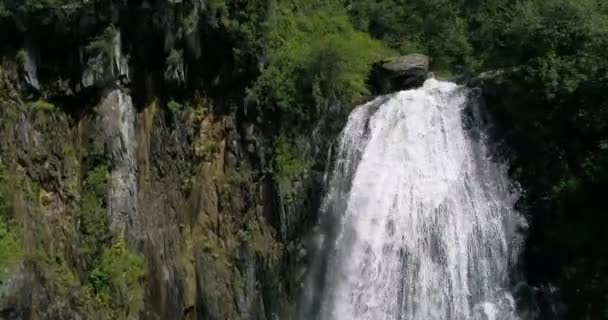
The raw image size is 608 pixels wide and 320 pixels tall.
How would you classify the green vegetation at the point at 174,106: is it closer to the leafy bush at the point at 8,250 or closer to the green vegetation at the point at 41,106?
the green vegetation at the point at 41,106

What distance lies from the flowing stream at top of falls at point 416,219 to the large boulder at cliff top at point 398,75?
1396 mm

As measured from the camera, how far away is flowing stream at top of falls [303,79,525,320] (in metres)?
14.0

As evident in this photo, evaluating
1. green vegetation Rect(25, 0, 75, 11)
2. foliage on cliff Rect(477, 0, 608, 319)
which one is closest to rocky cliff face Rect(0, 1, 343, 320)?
green vegetation Rect(25, 0, 75, 11)

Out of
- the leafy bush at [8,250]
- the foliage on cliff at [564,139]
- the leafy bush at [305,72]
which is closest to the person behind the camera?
the leafy bush at [8,250]


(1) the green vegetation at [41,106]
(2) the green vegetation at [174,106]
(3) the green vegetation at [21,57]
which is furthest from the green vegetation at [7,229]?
(2) the green vegetation at [174,106]

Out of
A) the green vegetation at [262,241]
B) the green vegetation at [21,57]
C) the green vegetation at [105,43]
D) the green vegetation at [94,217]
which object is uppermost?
the green vegetation at [105,43]

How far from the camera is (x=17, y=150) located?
40.4ft

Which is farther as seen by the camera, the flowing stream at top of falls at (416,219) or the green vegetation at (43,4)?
the flowing stream at top of falls at (416,219)

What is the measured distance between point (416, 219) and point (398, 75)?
5153 millimetres

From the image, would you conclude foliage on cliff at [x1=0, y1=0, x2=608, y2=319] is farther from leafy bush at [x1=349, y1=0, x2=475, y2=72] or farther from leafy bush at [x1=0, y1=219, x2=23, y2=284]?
leafy bush at [x1=349, y1=0, x2=475, y2=72]

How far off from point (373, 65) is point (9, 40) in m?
9.94

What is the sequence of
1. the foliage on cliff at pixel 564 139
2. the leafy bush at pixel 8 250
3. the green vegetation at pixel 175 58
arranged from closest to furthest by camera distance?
the leafy bush at pixel 8 250 < the foliage on cliff at pixel 564 139 < the green vegetation at pixel 175 58

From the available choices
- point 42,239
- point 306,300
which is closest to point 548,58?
point 306,300

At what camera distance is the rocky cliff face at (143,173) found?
12367mm
